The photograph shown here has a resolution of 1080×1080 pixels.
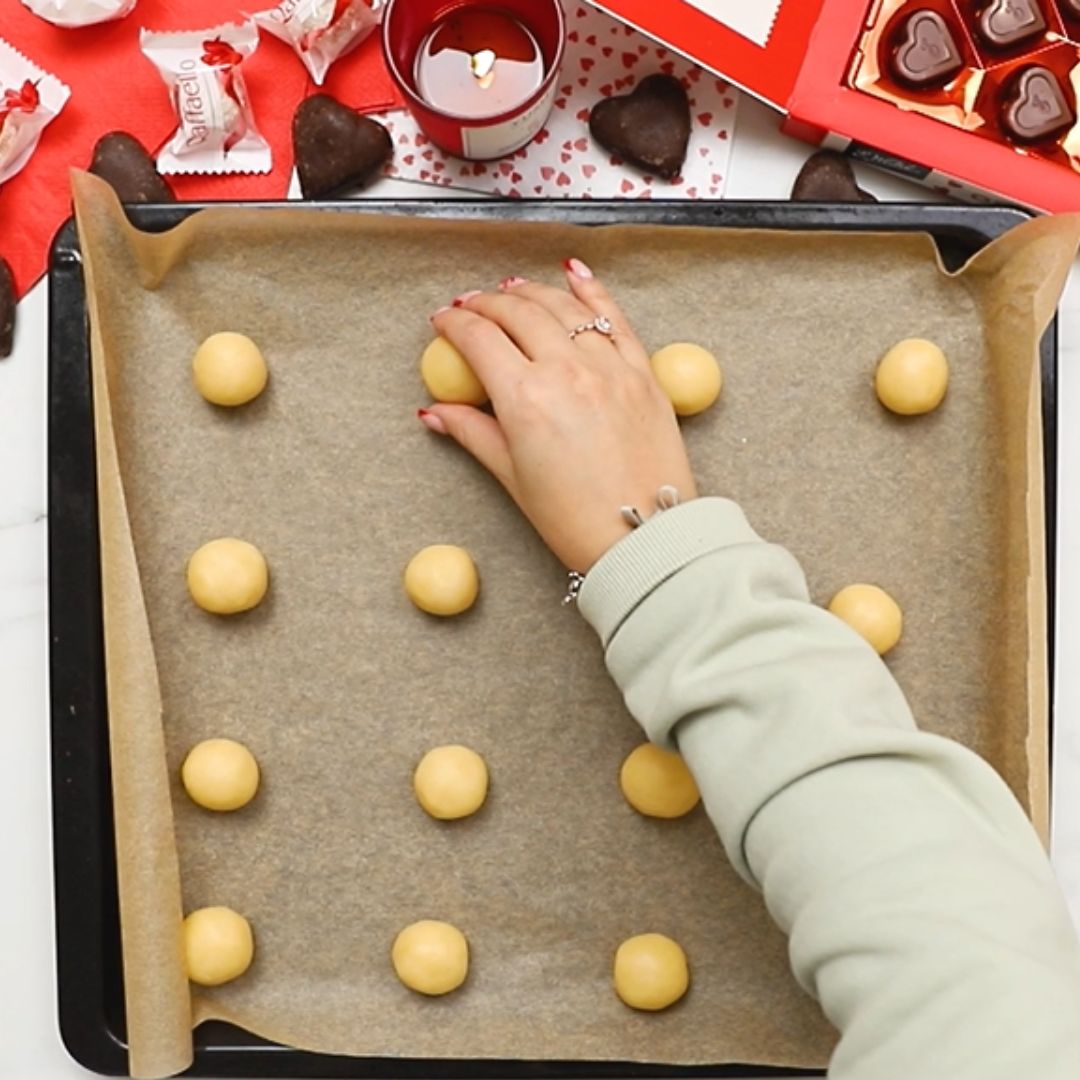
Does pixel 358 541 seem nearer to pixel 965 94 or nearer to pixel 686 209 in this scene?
pixel 686 209

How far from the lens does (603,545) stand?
2.40 ft

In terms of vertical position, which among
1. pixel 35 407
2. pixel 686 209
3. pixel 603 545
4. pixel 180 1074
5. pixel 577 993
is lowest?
pixel 180 1074

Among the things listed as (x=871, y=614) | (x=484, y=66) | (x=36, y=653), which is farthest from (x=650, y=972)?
(x=484, y=66)

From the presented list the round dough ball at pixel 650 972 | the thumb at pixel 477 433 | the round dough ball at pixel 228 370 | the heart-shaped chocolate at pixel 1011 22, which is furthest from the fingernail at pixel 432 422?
the heart-shaped chocolate at pixel 1011 22

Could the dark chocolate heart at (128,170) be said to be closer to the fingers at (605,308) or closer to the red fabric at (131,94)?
the red fabric at (131,94)

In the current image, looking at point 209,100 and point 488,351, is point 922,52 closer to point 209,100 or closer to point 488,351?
point 488,351

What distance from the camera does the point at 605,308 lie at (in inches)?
31.0

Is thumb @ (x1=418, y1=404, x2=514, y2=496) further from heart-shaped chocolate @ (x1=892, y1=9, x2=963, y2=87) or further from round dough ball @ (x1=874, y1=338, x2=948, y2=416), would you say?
heart-shaped chocolate @ (x1=892, y1=9, x2=963, y2=87)

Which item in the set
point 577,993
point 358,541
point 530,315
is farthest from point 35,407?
point 577,993

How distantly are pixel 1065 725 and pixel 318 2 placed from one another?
0.71 m

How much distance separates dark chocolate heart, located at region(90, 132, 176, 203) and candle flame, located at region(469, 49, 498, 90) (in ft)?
0.72

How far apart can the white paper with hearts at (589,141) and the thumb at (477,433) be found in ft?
0.65

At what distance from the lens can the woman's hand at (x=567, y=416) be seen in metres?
0.74

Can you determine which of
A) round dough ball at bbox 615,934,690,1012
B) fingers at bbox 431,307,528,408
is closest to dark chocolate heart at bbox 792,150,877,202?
fingers at bbox 431,307,528,408
